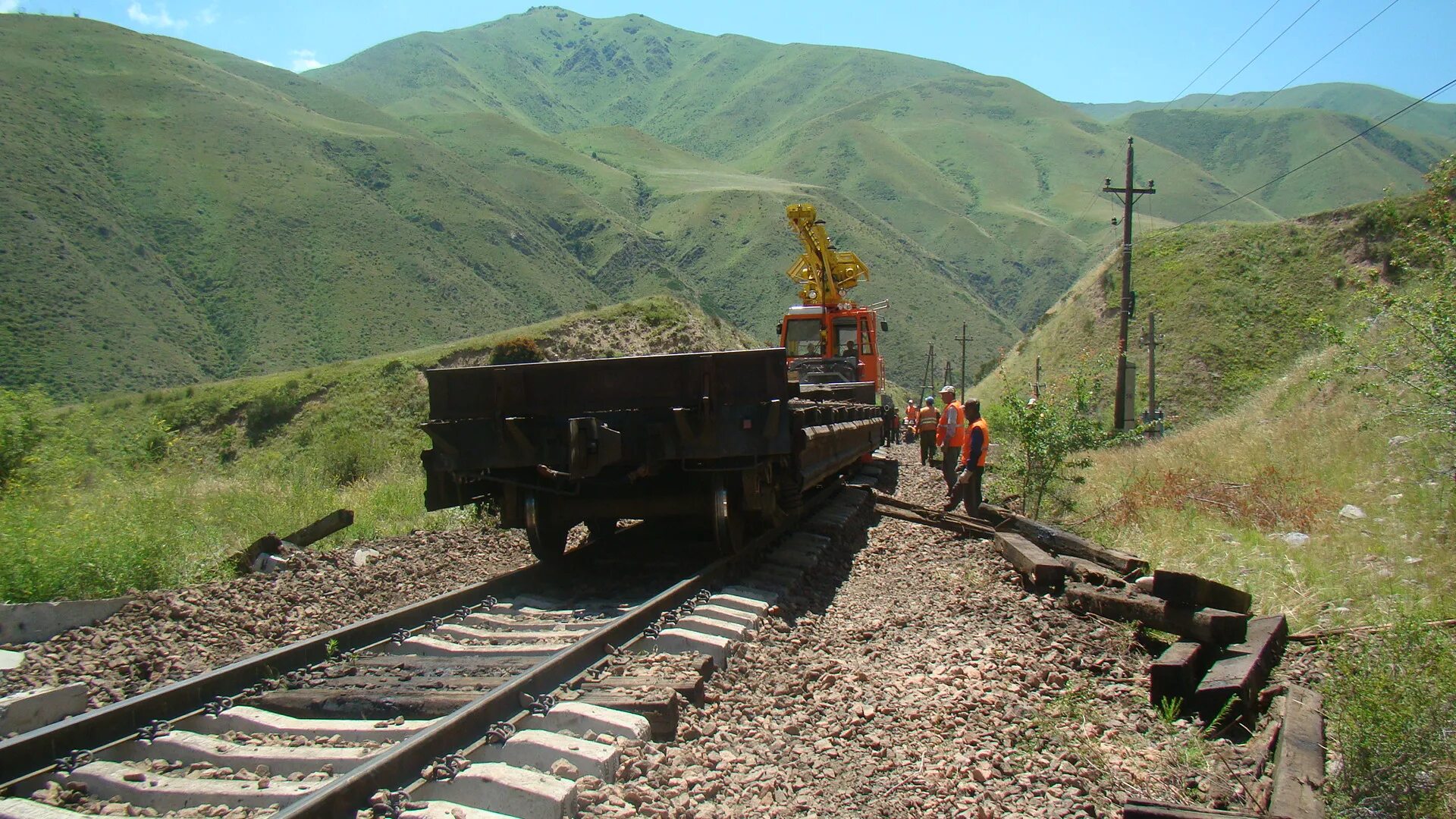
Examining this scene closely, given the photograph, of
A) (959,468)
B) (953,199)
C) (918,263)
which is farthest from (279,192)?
(953,199)

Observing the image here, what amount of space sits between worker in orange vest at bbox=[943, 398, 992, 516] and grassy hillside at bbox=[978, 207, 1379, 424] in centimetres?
2637

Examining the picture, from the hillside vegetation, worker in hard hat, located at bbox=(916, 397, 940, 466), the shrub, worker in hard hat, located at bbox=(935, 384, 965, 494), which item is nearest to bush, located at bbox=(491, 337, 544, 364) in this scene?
the shrub

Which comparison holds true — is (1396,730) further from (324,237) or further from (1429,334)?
(324,237)

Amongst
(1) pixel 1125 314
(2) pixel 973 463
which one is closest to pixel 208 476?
(2) pixel 973 463

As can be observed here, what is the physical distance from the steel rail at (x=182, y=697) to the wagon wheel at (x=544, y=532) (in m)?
1.31

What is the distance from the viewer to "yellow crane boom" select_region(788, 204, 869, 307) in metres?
19.1

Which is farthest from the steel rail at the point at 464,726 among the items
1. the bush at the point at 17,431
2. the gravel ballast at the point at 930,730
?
the bush at the point at 17,431

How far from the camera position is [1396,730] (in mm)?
3305

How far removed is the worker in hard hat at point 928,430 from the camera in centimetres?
1842

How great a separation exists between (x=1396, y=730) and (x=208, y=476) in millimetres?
20070

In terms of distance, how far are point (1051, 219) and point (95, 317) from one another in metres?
148

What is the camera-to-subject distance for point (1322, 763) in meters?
3.33

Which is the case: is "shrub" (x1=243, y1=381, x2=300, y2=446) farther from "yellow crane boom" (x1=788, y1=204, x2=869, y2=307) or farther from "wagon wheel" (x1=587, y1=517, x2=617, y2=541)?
"wagon wheel" (x1=587, y1=517, x2=617, y2=541)

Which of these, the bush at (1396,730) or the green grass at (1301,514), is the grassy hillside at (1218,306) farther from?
the bush at (1396,730)
